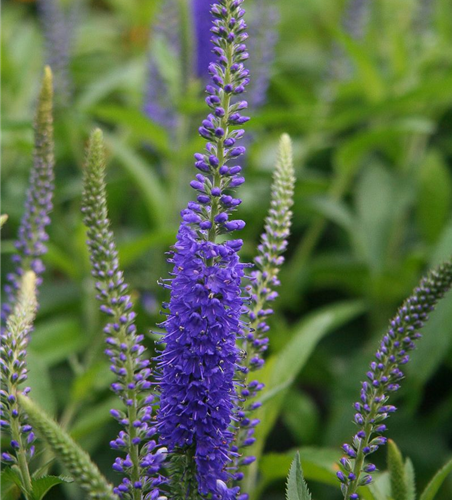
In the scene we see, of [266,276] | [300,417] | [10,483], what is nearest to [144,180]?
[300,417]

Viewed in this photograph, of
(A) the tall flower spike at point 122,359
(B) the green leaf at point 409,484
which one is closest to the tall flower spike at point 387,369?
(B) the green leaf at point 409,484

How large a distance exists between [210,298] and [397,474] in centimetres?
84

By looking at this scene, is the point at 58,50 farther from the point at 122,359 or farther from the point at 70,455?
the point at 70,455

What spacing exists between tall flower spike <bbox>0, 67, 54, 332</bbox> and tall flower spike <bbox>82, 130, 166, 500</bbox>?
518 mm

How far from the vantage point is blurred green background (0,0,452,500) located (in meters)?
4.02

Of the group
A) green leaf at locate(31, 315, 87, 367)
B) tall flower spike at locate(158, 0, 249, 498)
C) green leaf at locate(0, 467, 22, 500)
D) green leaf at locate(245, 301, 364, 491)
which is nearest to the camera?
tall flower spike at locate(158, 0, 249, 498)

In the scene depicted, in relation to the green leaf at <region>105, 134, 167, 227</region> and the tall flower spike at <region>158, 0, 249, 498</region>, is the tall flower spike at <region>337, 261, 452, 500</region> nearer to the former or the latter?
the tall flower spike at <region>158, 0, 249, 498</region>

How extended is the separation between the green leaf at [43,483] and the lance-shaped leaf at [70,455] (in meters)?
0.43

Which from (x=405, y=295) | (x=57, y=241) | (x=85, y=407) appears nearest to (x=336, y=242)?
(x=405, y=295)

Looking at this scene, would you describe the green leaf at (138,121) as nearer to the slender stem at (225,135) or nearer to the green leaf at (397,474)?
the slender stem at (225,135)

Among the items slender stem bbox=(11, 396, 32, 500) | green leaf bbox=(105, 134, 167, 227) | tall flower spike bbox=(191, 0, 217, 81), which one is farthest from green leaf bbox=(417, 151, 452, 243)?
slender stem bbox=(11, 396, 32, 500)

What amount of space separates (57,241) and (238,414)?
9.81 ft

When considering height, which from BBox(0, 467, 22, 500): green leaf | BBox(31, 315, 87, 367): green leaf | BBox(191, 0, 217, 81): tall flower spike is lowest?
BBox(31, 315, 87, 367): green leaf

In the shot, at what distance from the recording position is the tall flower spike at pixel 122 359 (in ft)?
6.33
